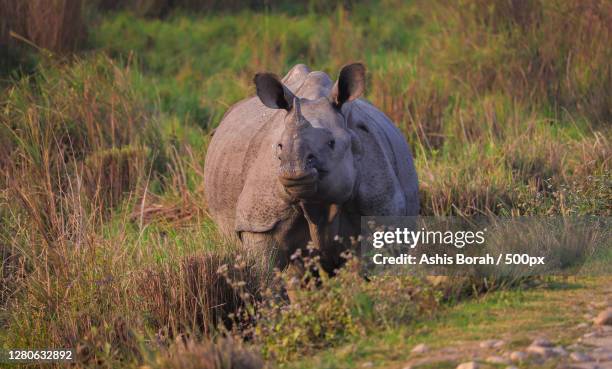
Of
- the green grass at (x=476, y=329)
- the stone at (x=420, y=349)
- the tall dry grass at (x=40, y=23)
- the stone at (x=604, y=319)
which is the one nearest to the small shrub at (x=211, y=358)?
the green grass at (x=476, y=329)

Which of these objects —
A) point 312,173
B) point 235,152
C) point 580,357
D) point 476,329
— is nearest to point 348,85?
point 312,173

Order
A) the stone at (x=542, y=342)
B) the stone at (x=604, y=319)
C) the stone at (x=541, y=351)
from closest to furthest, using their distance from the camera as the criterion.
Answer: the stone at (x=541, y=351)
the stone at (x=542, y=342)
the stone at (x=604, y=319)

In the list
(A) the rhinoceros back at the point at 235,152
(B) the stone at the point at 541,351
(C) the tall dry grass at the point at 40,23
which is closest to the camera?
(B) the stone at the point at 541,351

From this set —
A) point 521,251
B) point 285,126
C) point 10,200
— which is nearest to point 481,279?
point 521,251

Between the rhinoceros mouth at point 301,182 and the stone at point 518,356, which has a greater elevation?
the rhinoceros mouth at point 301,182

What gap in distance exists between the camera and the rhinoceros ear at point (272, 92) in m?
5.66

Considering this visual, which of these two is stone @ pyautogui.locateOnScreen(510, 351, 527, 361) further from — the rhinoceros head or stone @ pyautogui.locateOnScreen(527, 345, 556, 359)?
the rhinoceros head

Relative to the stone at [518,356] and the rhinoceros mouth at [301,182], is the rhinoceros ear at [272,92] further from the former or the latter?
the stone at [518,356]

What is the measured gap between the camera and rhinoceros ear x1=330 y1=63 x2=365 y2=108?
5703 mm

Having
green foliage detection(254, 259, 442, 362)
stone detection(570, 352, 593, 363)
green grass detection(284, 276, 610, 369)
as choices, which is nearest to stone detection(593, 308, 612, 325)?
green grass detection(284, 276, 610, 369)

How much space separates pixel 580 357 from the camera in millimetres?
4355

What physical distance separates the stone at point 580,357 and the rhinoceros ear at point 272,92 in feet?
6.52

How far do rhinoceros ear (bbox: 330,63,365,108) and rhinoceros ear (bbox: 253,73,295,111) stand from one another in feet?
0.76

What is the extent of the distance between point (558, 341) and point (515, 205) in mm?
2481
